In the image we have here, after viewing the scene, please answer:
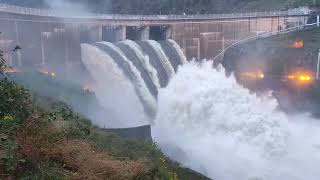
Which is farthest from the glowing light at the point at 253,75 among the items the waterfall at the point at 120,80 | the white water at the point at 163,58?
the waterfall at the point at 120,80

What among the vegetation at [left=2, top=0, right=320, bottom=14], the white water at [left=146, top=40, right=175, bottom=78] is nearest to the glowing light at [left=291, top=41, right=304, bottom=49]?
the white water at [left=146, top=40, right=175, bottom=78]

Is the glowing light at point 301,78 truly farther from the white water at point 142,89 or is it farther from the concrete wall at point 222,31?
the white water at point 142,89

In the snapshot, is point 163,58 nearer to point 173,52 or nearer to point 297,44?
point 173,52

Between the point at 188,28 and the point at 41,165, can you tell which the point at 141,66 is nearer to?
the point at 188,28

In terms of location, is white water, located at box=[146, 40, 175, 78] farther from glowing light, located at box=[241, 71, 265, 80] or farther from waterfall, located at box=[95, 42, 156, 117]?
glowing light, located at box=[241, 71, 265, 80]

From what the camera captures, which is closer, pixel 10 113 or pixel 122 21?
pixel 10 113

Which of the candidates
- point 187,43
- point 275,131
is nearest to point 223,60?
point 187,43

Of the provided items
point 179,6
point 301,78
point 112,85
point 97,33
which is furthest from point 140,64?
point 179,6
